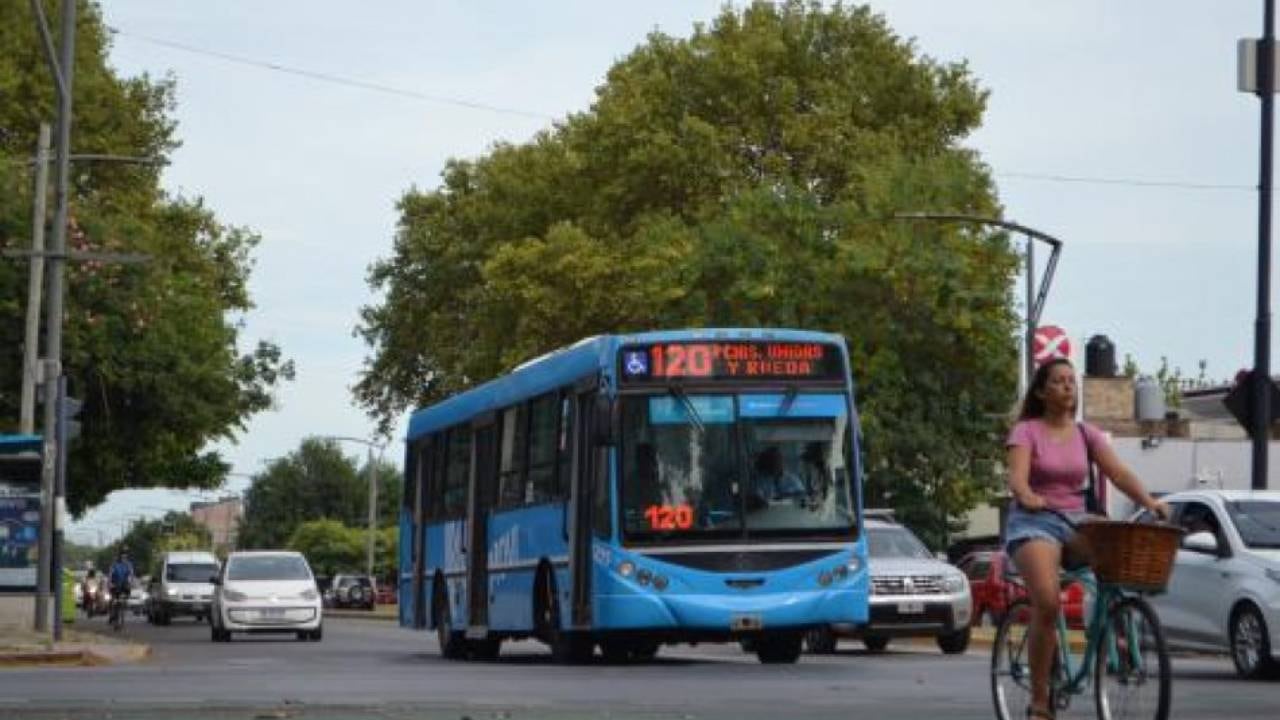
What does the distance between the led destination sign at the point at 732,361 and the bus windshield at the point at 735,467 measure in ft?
0.83

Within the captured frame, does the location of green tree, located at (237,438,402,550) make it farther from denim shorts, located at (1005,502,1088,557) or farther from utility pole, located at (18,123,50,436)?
denim shorts, located at (1005,502,1088,557)

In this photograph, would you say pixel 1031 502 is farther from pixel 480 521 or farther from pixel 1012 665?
pixel 480 521

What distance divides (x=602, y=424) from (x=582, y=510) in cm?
127

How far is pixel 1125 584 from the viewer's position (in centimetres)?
1182

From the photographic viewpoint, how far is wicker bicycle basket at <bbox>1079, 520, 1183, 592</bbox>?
11703mm

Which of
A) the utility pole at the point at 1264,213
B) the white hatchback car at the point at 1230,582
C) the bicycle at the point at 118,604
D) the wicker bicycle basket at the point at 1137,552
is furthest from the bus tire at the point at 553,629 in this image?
the bicycle at the point at 118,604

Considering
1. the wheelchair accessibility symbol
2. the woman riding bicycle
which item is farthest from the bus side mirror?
the woman riding bicycle

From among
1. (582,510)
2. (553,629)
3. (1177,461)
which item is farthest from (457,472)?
(1177,461)

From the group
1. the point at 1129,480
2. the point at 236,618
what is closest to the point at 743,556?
the point at 1129,480

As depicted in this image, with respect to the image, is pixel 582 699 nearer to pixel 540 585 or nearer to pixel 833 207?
pixel 540 585

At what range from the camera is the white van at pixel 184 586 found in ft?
220

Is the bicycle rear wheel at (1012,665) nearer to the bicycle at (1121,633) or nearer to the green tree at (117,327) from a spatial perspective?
the bicycle at (1121,633)

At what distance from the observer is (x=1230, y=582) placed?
2295cm

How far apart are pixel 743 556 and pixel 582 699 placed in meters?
6.06
